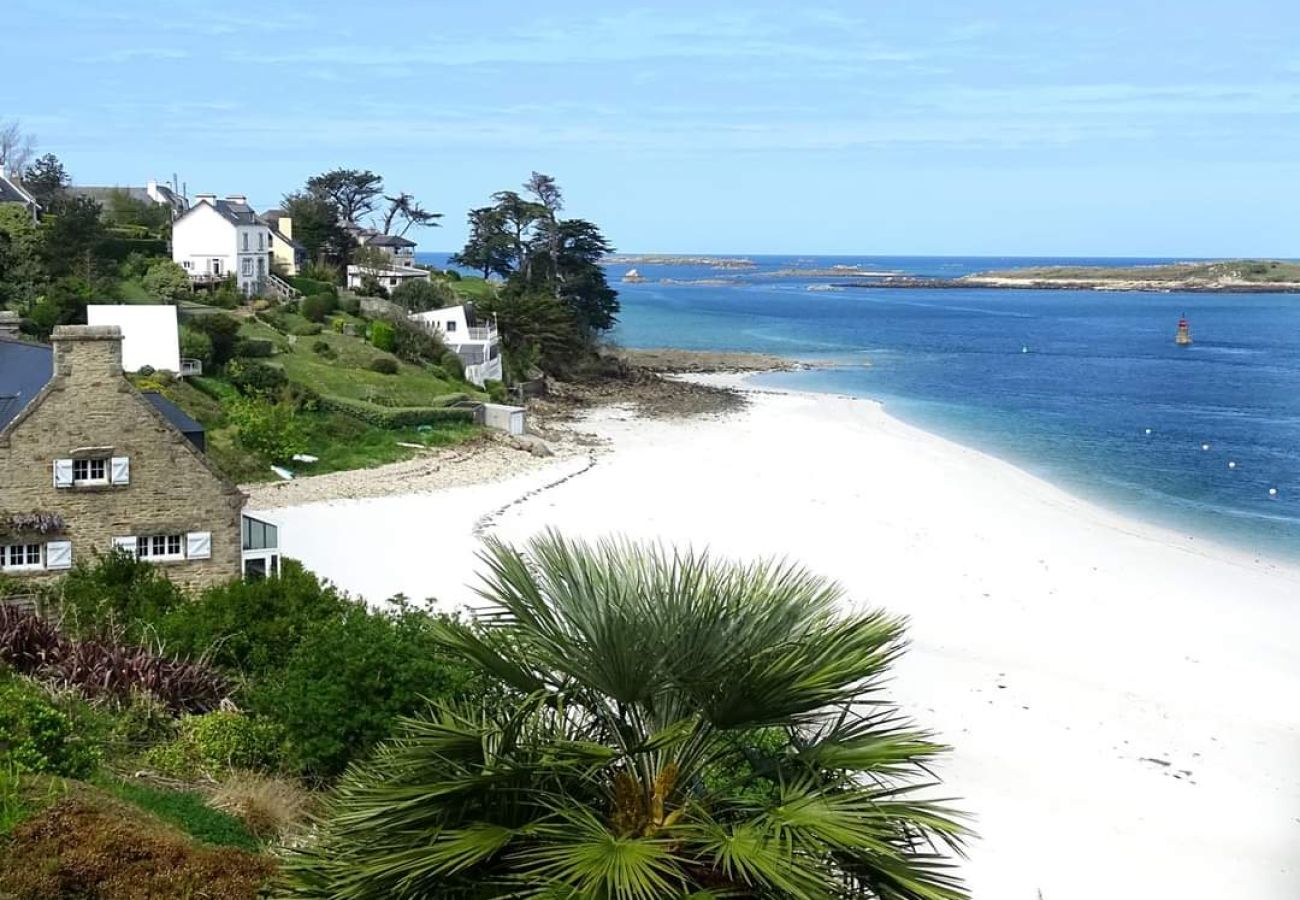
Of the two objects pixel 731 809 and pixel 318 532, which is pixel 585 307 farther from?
pixel 731 809

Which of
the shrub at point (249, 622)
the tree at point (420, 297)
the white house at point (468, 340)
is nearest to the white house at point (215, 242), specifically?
the tree at point (420, 297)

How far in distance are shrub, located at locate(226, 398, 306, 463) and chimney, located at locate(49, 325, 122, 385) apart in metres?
16.0

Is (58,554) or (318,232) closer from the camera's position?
(58,554)

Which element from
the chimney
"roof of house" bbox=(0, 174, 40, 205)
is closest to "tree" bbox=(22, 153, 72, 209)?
"roof of house" bbox=(0, 174, 40, 205)

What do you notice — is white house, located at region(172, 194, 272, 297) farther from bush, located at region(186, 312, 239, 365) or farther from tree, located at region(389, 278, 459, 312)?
bush, located at region(186, 312, 239, 365)

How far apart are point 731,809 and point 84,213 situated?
159ft

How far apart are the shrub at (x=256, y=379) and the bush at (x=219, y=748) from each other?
2688 cm

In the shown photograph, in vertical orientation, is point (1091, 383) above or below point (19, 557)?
below

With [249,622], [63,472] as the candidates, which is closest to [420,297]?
[63,472]

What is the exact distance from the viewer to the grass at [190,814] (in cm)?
1020

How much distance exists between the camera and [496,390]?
51.1 meters

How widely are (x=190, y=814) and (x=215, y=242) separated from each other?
4921 cm

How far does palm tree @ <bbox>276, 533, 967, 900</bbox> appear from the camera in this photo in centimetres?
632

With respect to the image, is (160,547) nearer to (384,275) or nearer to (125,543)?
(125,543)
